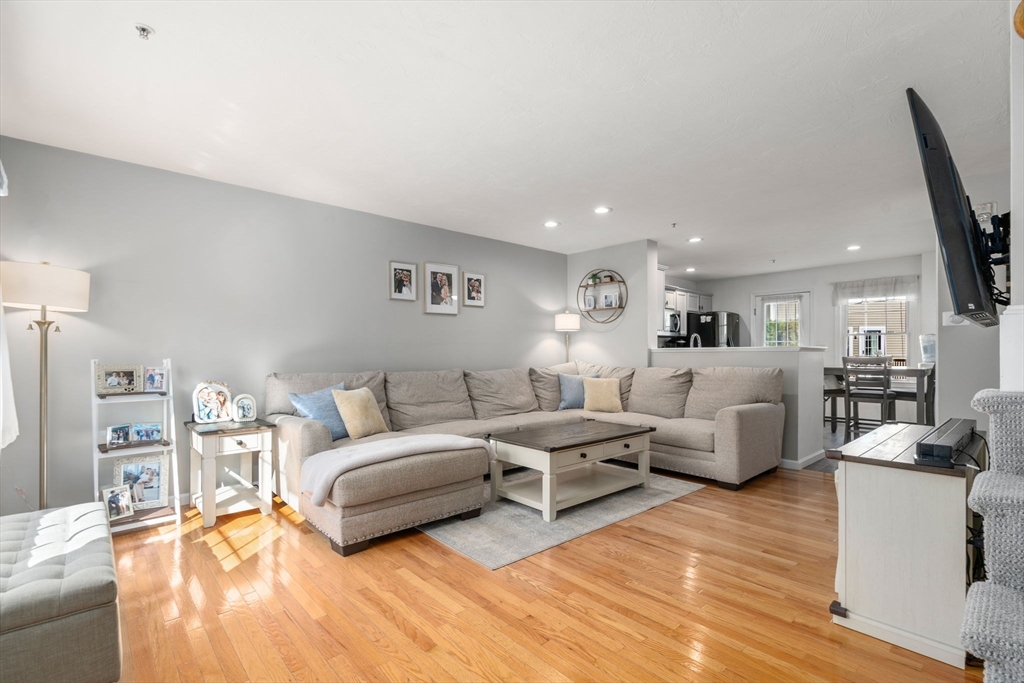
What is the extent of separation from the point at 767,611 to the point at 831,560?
735 mm

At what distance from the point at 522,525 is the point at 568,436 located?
0.73 metres

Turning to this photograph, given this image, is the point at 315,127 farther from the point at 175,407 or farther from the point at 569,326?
the point at 569,326

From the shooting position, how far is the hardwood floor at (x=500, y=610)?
166 cm

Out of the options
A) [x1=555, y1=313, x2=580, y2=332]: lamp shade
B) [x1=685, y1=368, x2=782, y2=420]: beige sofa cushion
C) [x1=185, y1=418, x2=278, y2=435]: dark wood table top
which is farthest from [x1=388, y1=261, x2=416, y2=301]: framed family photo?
[x1=685, y1=368, x2=782, y2=420]: beige sofa cushion

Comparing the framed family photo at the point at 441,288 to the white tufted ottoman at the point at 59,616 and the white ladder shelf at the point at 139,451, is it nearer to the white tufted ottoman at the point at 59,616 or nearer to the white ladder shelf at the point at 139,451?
the white ladder shelf at the point at 139,451

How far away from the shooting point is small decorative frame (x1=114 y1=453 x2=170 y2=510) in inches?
117

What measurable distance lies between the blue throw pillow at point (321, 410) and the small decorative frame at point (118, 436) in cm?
95

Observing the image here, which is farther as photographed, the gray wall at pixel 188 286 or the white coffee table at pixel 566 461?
the white coffee table at pixel 566 461

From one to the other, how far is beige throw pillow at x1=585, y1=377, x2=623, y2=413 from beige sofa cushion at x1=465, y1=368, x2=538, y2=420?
560mm

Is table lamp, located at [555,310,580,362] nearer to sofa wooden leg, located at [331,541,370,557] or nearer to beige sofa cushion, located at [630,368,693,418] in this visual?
beige sofa cushion, located at [630,368,693,418]

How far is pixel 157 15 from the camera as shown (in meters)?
1.79

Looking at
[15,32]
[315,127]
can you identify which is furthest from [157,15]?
[315,127]

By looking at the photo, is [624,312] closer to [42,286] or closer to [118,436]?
[118,436]

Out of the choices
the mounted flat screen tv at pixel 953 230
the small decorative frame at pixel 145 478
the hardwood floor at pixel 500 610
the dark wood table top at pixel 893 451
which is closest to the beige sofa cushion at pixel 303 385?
the small decorative frame at pixel 145 478
